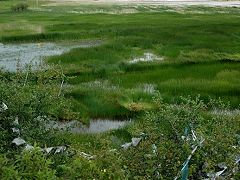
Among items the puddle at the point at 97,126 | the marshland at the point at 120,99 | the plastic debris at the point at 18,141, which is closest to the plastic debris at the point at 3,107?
the marshland at the point at 120,99

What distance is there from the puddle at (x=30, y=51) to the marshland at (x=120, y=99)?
0.21 feet

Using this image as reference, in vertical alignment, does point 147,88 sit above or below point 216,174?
below

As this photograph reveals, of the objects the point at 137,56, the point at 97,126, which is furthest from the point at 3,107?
the point at 137,56

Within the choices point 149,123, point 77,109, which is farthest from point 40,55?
point 149,123

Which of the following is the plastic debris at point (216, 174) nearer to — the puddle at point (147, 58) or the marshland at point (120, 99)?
Answer: the marshland at point (120, 99)

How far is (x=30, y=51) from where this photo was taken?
2870cm

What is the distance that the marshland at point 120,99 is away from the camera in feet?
21.5

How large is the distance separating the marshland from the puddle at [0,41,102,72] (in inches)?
2.5

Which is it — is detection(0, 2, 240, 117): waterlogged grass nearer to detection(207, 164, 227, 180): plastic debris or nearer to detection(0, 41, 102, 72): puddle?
detection(0, 41, 102, 72): puddle

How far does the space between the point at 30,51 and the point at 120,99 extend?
13.2 metres

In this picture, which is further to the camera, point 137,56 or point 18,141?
point 137,56

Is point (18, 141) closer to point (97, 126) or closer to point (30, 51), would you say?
point (97, 126)

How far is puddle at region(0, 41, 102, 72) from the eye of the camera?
25581 millimetres

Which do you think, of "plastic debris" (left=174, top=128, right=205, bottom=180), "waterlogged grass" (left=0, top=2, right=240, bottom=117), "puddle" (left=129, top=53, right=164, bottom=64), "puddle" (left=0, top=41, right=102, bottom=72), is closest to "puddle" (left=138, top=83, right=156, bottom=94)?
"waterlogged grass" (left=0, top=2, right=240, bottom=117)
